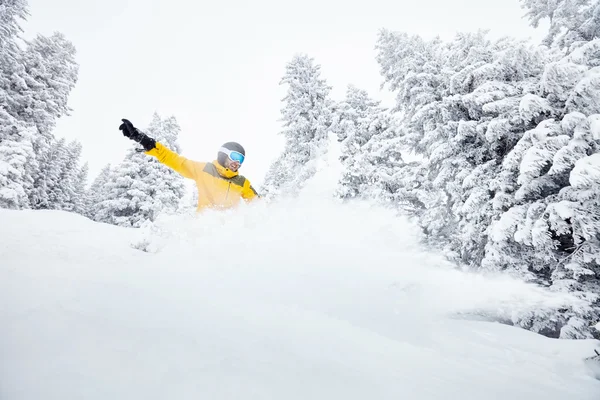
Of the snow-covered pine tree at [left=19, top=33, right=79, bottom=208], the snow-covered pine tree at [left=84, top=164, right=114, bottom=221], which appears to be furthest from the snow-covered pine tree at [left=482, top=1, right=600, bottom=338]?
the snow-covered pine tree at [left=84, top=164, right=114, bottom=221]

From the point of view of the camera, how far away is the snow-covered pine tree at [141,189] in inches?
852

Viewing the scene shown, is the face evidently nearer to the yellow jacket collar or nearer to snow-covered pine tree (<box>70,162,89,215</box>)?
the yellow jacket collar

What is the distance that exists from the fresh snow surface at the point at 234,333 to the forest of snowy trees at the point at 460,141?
11.7 ft

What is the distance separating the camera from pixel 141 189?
22.1 meters

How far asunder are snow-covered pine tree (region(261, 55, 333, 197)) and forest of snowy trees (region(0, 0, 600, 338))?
0.08 meters

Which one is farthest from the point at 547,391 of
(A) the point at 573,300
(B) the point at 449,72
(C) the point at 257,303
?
(B) the point at 449,72

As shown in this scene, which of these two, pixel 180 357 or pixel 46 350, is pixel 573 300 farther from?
pixel 46 350

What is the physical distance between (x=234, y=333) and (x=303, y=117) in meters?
17.0

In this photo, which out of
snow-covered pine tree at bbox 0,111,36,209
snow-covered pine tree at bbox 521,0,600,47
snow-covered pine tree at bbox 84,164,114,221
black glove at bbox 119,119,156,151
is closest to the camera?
black glove at bbox 119,119,156,151

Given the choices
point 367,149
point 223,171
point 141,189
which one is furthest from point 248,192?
point 141,189

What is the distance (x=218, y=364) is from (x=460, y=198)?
10.2 m

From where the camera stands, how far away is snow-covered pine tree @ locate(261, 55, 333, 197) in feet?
57.3

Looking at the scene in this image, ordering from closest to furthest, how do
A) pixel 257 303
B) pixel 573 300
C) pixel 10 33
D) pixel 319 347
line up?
pixel 319 347 → pixel 257 303 → pixel 573 300 → pixel 10 33

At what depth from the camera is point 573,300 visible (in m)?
6.59
